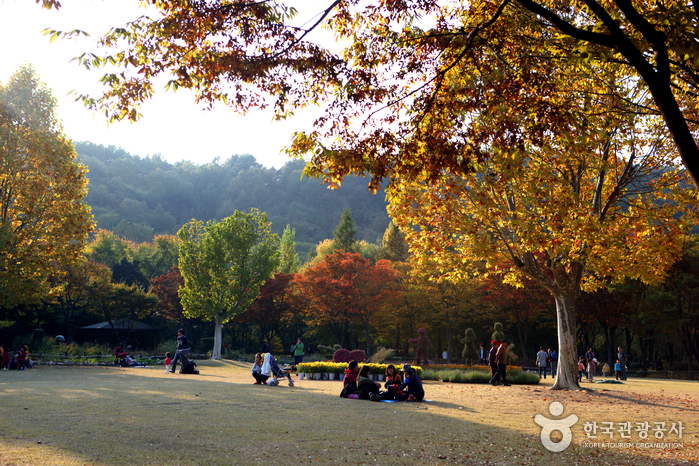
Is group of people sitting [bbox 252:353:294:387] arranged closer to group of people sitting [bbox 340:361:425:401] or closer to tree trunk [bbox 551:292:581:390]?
group of people sitting [bbox 340:361:425:401]

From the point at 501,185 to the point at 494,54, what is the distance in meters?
5.99

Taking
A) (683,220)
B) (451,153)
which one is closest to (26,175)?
(451,153)

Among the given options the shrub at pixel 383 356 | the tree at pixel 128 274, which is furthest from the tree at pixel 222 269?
the shrub at pixel 383 356

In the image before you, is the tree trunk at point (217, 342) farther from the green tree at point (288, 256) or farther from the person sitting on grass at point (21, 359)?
the green tree at point (288, 256)

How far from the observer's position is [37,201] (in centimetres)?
2005

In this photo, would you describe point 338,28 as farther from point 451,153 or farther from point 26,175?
point 26,175

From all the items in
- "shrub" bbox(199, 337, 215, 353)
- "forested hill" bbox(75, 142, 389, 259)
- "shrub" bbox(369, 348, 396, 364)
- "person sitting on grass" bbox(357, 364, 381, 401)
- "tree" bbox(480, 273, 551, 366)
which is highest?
"forested hill" bbox(75, 142, 389, 259)

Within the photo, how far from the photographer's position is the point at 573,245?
40.7ft

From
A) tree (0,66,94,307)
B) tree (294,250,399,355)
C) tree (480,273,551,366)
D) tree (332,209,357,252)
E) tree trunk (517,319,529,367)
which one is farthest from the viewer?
tree (332,209,357,252)

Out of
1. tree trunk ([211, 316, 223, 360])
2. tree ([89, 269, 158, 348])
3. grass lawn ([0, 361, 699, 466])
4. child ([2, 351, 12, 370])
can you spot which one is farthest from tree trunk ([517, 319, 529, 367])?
child ([2, 351, 12, 370])

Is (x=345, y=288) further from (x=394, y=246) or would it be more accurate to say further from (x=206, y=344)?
(x=394, y=246)

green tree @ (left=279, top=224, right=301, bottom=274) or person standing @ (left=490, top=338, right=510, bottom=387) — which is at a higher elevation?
green tree @ (left=279, top=224, right=301, bottom=274)

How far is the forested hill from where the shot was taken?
97812mm

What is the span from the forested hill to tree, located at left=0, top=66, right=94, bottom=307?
6527 cm
